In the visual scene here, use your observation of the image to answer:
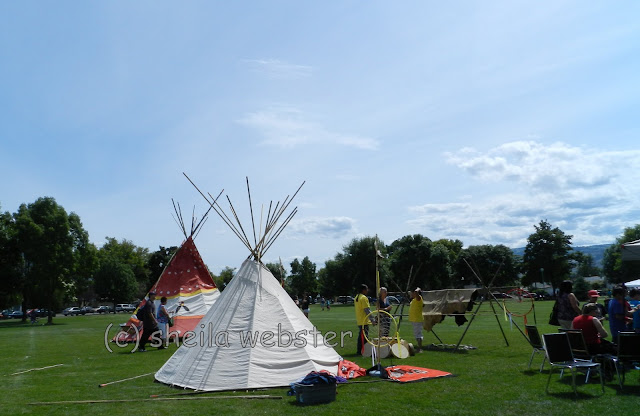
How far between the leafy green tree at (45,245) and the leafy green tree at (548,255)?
5485cm

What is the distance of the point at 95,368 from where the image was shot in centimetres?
1336

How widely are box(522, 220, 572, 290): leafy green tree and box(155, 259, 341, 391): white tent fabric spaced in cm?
6135

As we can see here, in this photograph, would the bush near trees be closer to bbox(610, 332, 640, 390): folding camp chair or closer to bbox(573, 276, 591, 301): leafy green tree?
bbox(573, 276, 591, 301): leafy green tree

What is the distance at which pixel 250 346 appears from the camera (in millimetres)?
9805

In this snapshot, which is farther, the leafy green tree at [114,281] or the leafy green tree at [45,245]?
the leafy green tree at [114,281]

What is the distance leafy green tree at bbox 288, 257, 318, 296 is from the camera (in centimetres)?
8319

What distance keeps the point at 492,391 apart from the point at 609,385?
6.72 feet

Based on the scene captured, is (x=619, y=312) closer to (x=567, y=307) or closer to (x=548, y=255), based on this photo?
(x=567, y=307)

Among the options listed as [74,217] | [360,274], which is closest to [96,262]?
[74,217]

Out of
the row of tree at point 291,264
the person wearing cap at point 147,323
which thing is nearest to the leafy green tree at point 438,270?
the row of tree at point 291,264

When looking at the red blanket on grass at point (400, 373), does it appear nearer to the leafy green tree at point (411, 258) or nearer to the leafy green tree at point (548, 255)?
the leafy green tree at point (411, 258)

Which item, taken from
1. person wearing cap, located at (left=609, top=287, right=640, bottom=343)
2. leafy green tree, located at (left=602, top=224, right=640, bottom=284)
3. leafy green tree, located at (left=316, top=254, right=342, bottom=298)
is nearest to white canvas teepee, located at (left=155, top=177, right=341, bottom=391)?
person wearing cap, located at (left=609, top=287, right=640, bottom=343)

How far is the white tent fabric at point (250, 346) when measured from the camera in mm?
9516

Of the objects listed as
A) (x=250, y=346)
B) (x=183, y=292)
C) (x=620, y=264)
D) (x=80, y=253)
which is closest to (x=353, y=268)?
(x=80, y=253)
